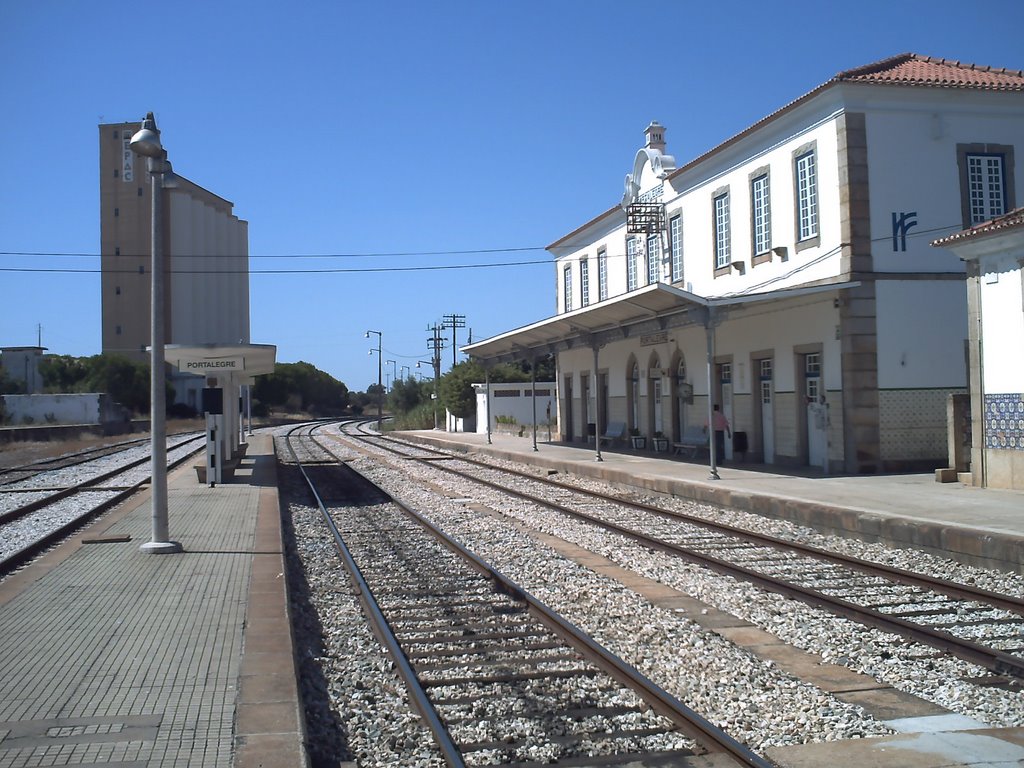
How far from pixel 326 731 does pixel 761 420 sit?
18.4 m

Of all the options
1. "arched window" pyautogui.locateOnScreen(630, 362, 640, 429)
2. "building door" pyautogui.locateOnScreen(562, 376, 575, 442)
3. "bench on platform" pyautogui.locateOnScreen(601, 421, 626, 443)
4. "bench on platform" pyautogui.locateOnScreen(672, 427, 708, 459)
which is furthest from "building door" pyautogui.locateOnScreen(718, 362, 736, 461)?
"building door" pyautogui.locateOnScreen(562, 376, 575, 442)

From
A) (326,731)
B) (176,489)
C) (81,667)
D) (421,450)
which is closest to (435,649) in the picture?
(326,731)

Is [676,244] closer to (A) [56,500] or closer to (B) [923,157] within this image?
(B) [923,157]

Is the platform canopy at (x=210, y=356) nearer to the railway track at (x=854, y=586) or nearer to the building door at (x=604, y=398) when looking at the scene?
the railway track at (x=854, y=586)

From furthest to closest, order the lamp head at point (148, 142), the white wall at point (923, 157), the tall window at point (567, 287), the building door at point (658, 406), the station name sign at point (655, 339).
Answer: the tall window at point (567, 287), the building door at point (658, 406), the station name sign at point (655, 339), the white wall at point (923, 157), the lamp head at point (148, 142)

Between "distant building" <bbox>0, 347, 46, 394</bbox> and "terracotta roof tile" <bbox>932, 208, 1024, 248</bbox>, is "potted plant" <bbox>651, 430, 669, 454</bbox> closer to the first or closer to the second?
"terracotta roof tile" <bbox>932, 208, 1024, 248</bbox>

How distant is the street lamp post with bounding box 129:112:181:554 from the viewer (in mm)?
10688

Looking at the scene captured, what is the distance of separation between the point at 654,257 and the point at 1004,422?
15.5m

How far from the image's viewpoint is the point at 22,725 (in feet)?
16.3

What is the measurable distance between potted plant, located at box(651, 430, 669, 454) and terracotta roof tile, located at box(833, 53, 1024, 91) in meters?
11.5

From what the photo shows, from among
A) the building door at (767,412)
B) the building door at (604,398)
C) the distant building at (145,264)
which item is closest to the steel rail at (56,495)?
the building door at (767,412)

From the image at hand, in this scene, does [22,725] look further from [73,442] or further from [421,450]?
[73,442]

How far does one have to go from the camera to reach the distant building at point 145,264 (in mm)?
79562

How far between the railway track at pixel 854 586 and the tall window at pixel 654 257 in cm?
1407
